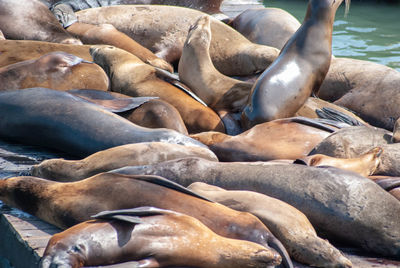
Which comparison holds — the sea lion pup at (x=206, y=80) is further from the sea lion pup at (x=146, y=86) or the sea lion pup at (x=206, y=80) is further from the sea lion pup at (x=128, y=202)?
the sea lion pup at (x=128, y=202)

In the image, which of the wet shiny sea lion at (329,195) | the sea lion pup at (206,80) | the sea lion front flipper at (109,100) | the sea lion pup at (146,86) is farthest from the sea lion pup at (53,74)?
the wet shiny sea lion at (329,195)

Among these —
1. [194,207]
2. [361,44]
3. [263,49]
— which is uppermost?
[194,207]

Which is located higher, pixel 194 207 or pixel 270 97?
pixel 194 207

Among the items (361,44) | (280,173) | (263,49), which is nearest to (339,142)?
(280,173)

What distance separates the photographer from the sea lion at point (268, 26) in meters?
7.59

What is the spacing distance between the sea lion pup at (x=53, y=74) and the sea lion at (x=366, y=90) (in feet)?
7.52

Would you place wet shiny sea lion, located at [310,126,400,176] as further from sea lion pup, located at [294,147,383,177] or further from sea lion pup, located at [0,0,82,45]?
sea lion pup, located at [0,0,82,45]

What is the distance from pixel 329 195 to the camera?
3.25 metres

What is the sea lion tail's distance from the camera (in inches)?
110

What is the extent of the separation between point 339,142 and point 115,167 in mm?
1481

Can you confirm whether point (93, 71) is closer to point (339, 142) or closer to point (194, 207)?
point (339, 142)

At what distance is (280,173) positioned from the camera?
3445 millimetres

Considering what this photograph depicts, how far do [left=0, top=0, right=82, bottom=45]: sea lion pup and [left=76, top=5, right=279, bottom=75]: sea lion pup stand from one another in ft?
2.15

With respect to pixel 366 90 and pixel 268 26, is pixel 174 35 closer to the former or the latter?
A: pixel 268 26
